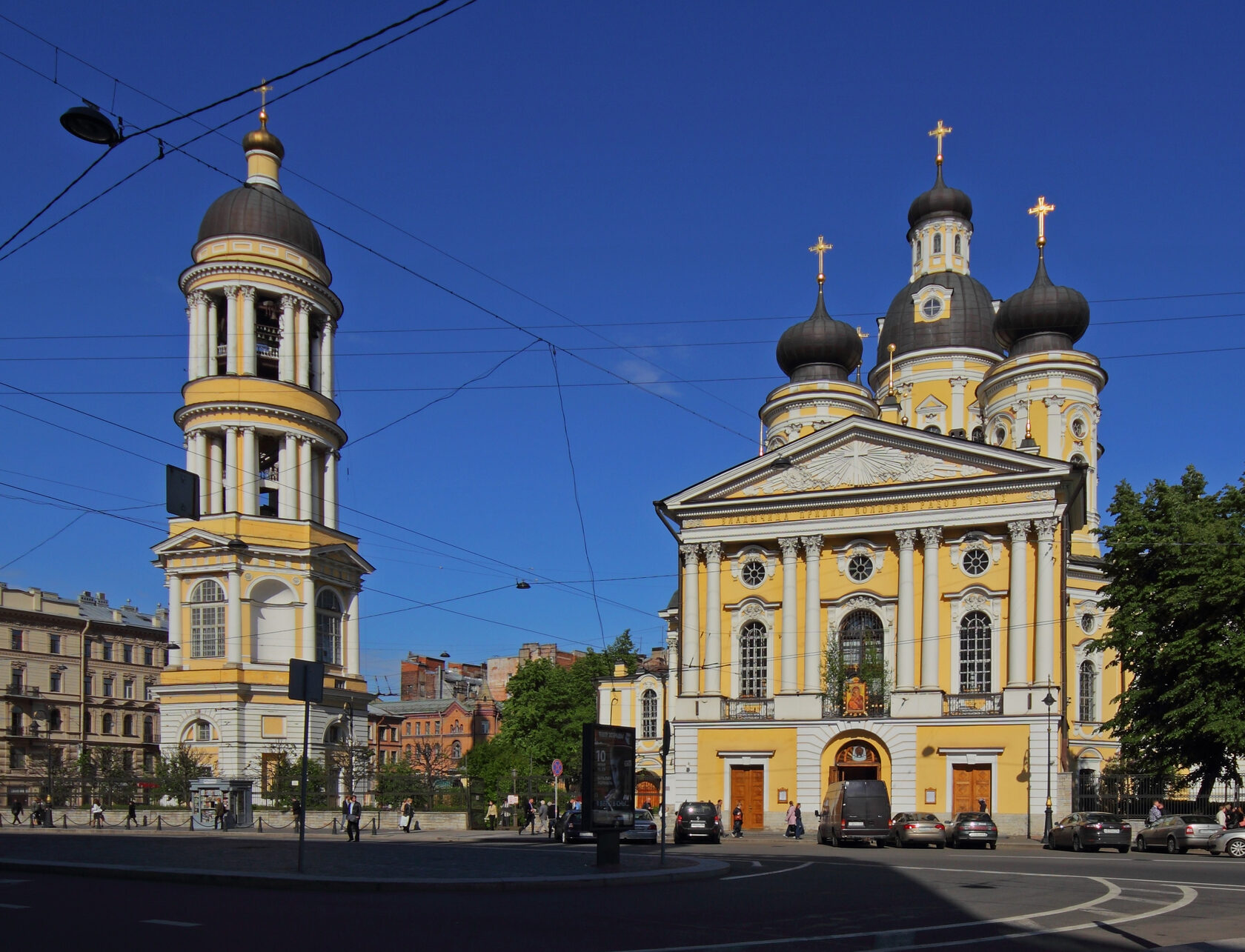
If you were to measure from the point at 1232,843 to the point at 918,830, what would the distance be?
8.23 meters

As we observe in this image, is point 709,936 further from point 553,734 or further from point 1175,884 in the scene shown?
point 553,734

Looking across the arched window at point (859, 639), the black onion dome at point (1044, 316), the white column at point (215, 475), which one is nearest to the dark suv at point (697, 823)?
the arched window at point (859, 639)

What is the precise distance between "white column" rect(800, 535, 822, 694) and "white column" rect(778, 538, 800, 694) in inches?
17.1

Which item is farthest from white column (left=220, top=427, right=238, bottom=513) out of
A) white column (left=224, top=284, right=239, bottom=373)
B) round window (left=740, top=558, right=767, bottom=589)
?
round window (left=740, top=558, right=767, bottom=589)

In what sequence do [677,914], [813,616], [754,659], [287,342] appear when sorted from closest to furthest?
[677,914] < [813,616] < [754,659] < [287,342]

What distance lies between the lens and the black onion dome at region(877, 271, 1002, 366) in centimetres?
7169

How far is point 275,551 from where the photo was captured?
53.7 meters

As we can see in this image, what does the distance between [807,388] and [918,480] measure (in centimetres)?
2347

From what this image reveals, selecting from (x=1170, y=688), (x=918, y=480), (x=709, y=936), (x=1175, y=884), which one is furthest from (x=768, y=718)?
(x=709, y=936)

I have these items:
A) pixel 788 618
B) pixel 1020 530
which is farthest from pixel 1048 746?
pixel 788 618

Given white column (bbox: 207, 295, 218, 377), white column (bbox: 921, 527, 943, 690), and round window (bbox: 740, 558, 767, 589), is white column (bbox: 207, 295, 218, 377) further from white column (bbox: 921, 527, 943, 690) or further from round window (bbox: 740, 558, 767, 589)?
white column (bbox: 921, 527, 943, 690)

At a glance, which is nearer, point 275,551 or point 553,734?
point 275,551

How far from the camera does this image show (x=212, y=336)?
55.0 m

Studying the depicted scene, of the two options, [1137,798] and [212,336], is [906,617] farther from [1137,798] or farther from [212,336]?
[212,336]
